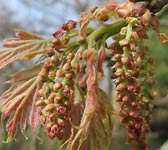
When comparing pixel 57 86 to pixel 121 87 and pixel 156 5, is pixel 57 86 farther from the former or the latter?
pixel 156 5

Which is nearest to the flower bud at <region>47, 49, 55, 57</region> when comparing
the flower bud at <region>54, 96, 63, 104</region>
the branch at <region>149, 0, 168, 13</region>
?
the flower bud at <region>54, 96, 63, 104</region>

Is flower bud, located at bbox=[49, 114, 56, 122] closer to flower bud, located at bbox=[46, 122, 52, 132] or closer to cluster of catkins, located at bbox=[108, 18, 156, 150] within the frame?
flower bud, located at bbox=[46, 122, 52, 132]

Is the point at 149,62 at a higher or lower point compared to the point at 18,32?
lower

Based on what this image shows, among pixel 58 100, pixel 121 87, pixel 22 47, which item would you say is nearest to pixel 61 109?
pixel 58 100

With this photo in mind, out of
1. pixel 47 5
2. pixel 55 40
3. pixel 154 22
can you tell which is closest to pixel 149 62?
pixel 154 22

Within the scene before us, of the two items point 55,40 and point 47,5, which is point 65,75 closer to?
point 55,40

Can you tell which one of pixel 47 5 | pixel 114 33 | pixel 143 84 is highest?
pixel 47 5

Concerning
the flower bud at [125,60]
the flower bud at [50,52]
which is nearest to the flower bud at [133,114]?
the flower bud at [125,60]
